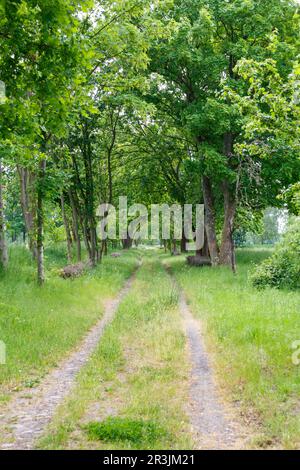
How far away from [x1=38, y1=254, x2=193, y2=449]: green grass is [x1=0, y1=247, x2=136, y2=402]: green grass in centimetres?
99

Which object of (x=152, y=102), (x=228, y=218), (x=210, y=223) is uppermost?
(x=152, y=102)

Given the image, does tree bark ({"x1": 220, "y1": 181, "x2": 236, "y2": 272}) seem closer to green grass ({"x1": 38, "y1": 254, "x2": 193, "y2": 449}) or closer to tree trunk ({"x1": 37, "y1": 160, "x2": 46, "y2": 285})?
tree trunk ({"x1": 37, "y1": 160, "x2": 46, "y2": 285})

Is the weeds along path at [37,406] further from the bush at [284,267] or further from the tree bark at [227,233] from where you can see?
the tree bark at [227,233]

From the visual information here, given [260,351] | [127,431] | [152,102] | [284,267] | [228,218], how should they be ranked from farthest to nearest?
1. [228,218]
2. [152,102]
3. [284,267]
4. [260,351]
5. [127,431]

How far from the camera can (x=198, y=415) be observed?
21.6ft

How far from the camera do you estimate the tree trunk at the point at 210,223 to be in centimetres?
2823

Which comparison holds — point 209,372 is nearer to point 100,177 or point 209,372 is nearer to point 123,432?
point 123,432

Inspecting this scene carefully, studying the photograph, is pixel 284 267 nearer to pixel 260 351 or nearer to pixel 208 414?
pixel 260 351

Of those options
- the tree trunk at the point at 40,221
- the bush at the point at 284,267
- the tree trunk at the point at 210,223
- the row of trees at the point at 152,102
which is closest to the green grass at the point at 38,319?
the tree trunk at the point at 40,221

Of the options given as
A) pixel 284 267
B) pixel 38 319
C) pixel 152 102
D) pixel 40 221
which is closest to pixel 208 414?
pixel 38 319

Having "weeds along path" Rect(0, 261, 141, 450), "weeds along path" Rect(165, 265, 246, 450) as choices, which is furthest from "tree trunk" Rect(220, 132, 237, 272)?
"weeds along path" Rect(0, 261, 141, 450)

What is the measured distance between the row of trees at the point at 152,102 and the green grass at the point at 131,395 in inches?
178

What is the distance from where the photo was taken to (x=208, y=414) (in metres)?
6.65

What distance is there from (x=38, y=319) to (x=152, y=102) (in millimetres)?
18593
